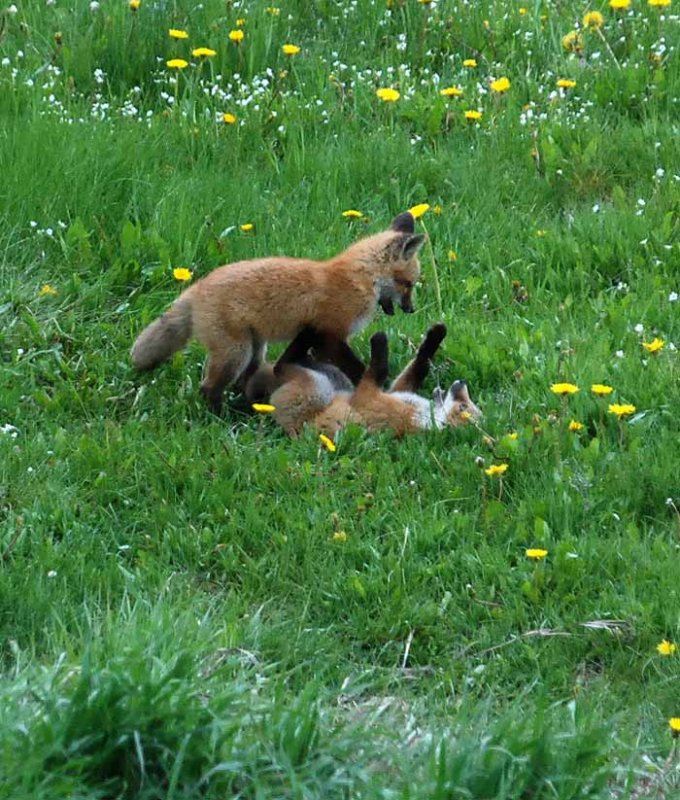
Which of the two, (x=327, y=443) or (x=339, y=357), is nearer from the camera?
(x=327, y=443)

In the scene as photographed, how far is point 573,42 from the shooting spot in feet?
32.8

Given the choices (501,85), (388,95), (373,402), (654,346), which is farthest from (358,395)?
(501,85)

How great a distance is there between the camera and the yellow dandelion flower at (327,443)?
6.72 m

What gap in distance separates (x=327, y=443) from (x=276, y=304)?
87cm

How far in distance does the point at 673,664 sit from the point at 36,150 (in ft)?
15.8

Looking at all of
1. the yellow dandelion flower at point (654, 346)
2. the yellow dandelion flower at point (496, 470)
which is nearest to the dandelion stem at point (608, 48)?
the yellow dandelion flower at point (654, 346)

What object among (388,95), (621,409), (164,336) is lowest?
(164,336)

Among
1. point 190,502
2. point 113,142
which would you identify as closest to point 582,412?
point 190,502

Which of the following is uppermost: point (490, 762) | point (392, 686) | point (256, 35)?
point (256, 35)

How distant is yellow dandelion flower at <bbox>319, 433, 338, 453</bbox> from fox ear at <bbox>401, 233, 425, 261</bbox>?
4.20 ft

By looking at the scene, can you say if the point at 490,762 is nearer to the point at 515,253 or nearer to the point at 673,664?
the point at 673,664

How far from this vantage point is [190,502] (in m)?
6.33

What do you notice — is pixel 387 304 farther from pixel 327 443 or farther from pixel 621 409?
pixel 621 409

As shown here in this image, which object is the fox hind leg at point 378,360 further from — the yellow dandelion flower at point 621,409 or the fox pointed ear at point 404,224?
the yellow dandelion flower at point 621,409
